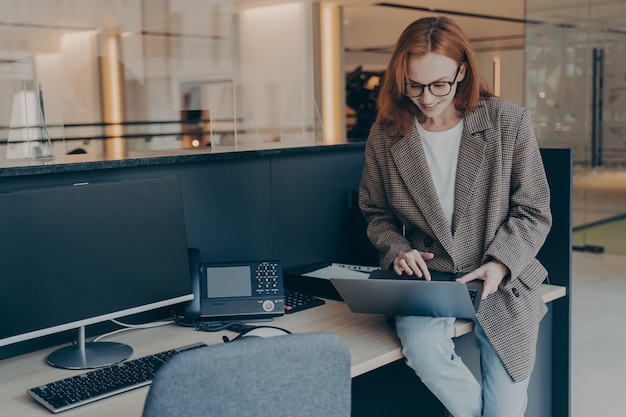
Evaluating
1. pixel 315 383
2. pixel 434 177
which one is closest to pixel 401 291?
pixel 434 177

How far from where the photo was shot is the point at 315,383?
1.27 metres

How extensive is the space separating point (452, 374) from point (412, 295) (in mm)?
248

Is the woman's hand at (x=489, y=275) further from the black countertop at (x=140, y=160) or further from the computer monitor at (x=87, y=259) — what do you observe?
the black countertop at (x=140, y=160)

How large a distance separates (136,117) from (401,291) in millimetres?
6990

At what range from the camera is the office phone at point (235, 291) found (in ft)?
7.33

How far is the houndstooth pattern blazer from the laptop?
10 cm

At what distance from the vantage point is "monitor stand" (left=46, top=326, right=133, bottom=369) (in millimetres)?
1889

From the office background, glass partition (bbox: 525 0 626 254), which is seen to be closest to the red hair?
the office background

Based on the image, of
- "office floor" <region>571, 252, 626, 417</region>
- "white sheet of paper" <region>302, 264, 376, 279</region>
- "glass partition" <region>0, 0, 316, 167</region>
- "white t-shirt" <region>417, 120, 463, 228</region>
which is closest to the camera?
"white t-shirt" <region>417, 120, 463, 228</region>

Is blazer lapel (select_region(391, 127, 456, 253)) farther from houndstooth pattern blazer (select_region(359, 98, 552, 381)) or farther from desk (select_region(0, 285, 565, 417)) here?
desk (select_region(0, 285, 565, 417))

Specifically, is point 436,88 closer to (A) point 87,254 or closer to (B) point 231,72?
(A) point 87,254

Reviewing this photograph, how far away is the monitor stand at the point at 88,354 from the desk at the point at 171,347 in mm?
27

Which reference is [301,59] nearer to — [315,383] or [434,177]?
[434,177]

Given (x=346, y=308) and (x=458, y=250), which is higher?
(x=458, y=250)
